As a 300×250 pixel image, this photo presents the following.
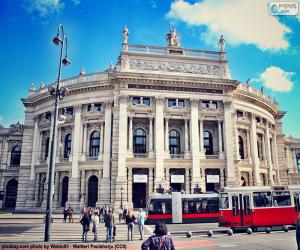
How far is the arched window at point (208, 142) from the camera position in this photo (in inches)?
1623

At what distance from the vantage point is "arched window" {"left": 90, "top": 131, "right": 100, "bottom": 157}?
40.8m

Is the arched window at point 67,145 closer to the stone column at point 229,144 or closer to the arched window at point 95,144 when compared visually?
the arched window at point 95,144

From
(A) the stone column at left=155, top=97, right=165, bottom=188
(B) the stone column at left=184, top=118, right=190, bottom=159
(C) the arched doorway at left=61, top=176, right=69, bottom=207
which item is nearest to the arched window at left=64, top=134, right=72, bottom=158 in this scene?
(C) the arched doorway at left=61, top=176, right=69, bottom=207

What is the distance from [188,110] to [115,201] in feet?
50.8

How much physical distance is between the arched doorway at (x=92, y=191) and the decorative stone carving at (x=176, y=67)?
16.2 meters

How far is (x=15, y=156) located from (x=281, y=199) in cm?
4393

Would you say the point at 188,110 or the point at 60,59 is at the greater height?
the point at 188,110

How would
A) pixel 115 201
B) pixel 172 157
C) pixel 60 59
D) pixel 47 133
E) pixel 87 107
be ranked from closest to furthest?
1. pixel 60 59
2. pixel 115 201
3. pixel 172 157
4. pixel 87 107
5. pixel 47 133

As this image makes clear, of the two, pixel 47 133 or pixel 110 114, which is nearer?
pixel 110 114

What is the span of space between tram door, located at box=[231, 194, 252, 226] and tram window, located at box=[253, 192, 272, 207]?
54 cm

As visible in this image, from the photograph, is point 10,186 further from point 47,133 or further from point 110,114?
point 110,114

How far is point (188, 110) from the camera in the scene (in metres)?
39.8

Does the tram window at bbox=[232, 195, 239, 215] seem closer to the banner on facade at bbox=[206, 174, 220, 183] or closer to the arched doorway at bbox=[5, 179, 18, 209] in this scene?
the banner on facade at bbox=[206, 174, 220, 183]

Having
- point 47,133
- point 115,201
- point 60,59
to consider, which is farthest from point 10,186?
point 60,59
